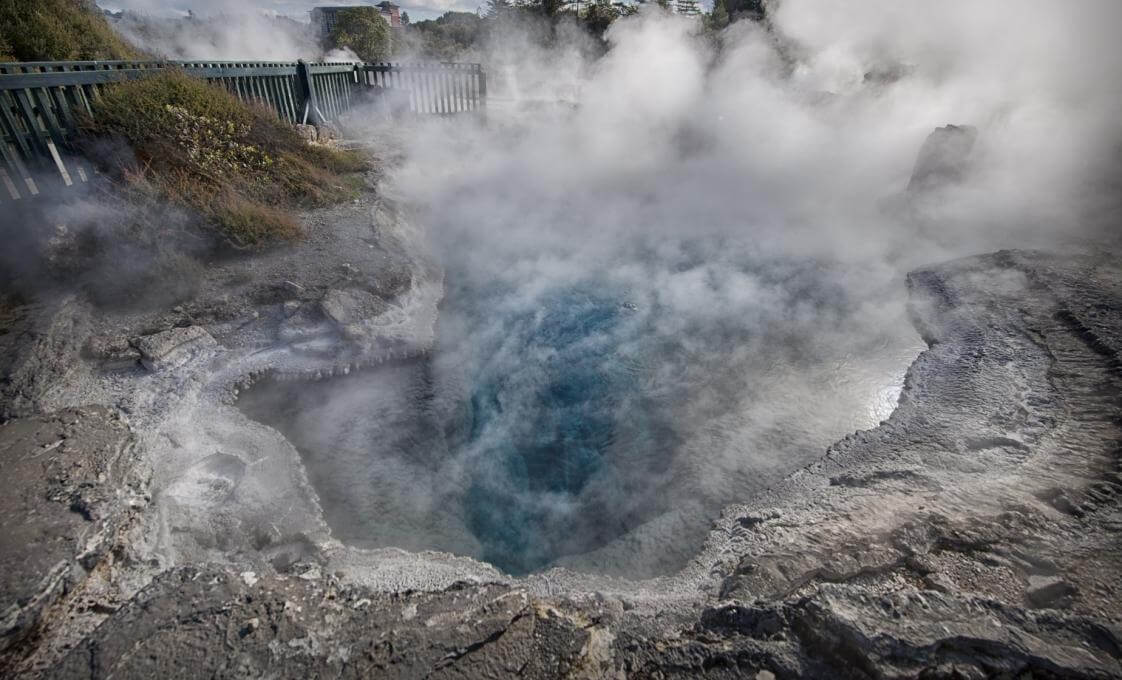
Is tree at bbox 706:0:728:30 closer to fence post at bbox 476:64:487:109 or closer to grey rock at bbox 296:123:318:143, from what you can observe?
fence post at bbox 476:64:487:109

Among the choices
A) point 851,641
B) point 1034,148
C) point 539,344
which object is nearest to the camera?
point 851,641

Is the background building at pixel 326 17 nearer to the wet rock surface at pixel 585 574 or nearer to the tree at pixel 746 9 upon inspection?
the tree at pixel 746 9

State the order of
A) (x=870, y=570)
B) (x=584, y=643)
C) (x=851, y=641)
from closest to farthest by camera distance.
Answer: (x=851, y=641), (x=584, y=643), (x=870, y=570)

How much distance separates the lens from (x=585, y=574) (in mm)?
2883

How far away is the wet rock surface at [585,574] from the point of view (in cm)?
210

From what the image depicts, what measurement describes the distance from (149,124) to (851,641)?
24.0 feet

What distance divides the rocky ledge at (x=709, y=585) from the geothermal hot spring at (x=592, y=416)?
283 millimetres

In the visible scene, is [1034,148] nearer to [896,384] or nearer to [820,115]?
[820,115]

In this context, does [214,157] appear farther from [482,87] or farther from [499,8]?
[499,8]

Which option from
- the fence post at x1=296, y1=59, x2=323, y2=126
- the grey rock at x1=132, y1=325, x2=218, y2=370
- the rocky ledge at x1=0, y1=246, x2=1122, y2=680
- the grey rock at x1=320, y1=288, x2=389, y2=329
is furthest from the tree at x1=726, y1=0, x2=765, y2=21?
the grey rock at x1=132, y1=325, x2=218, y2=370

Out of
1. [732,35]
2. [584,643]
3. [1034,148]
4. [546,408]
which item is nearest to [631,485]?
[546,408]

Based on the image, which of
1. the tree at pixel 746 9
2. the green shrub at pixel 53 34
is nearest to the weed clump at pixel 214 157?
the green shrub at pixel 53 34

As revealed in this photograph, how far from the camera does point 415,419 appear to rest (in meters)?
4.00

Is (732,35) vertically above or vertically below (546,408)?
above
